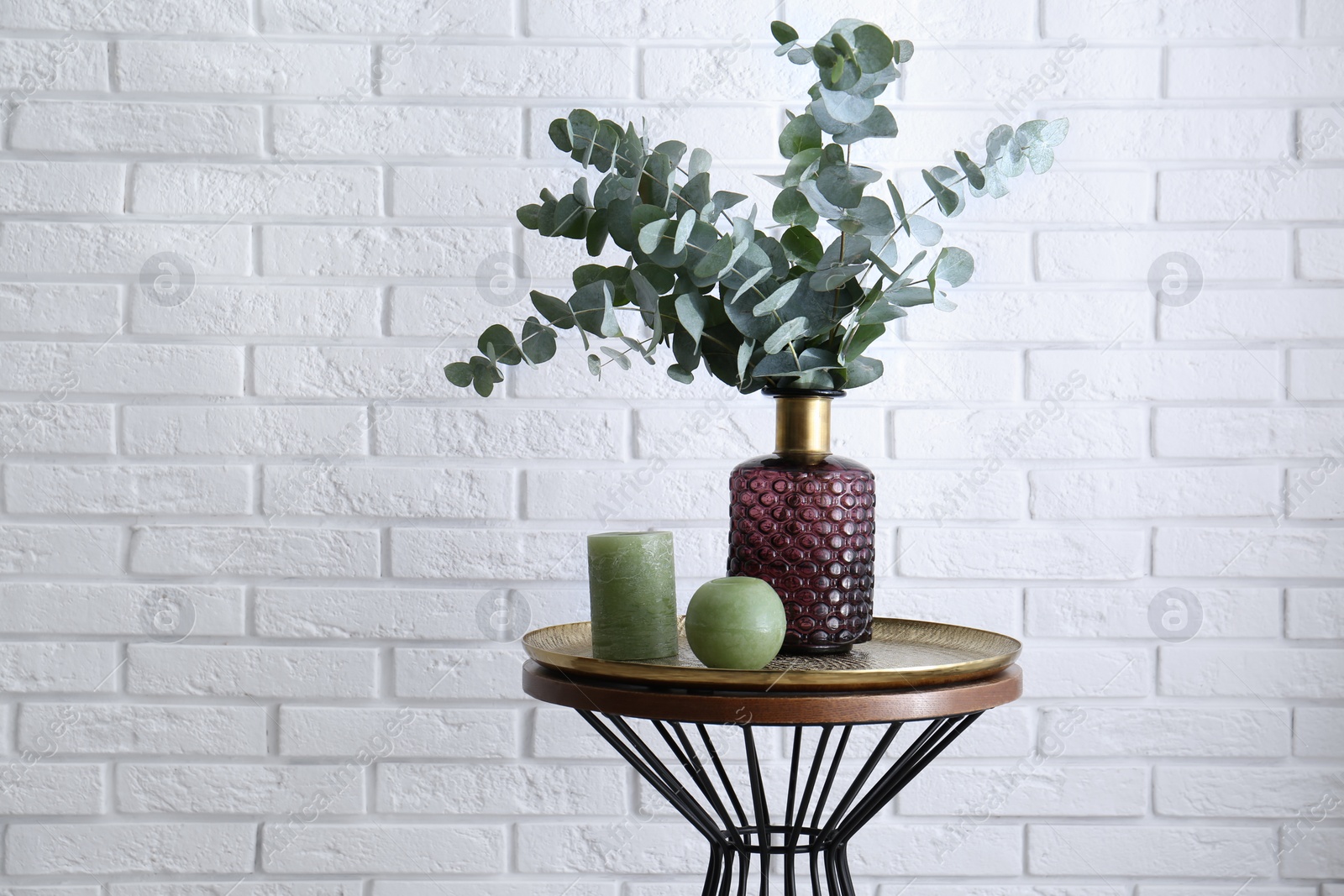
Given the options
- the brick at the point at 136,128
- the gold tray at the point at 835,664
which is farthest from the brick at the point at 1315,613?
the brick at the point at 136,128

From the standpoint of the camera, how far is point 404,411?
4.07ft

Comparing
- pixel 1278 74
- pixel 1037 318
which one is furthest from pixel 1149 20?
pixel 1037 318

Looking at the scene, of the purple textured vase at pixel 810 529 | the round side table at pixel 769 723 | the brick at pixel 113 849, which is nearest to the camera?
the round side table at pixel 769 723

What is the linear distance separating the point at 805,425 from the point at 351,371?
614 mm

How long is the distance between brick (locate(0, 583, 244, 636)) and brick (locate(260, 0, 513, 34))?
70 cm

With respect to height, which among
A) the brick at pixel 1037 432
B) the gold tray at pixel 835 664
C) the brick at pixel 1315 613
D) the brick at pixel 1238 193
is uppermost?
the brick at pixel 1238 193

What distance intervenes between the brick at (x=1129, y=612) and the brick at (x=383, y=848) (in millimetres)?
703

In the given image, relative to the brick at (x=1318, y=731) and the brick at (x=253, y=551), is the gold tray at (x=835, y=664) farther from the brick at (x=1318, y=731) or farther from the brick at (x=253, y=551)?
the brick at (x=1318, y=731)

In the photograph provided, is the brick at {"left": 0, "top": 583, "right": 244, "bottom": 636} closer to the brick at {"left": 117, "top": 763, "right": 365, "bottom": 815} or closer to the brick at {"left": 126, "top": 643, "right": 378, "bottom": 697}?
the brick at {"left": 126, "top": 643, "right": 378, "bottom": 697}

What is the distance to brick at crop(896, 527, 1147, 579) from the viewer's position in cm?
124

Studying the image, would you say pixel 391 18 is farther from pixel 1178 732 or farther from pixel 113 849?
pixel 1178 732

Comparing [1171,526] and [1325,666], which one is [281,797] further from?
[1325,666]

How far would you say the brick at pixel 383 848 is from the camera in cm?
123

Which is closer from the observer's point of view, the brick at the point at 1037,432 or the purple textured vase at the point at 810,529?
the purple textured vase at the point at 810,529
